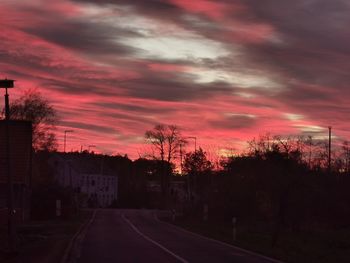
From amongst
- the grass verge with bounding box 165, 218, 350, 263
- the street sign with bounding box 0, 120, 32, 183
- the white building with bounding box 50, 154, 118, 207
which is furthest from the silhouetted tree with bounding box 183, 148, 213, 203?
the grass verge with bounding box 165, 218, 350, 263

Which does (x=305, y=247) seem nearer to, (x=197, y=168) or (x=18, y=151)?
(x=18, y=151)

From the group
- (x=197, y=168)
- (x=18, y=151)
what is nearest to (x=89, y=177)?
(x=197, y=168)

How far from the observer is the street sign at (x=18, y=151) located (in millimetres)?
43938

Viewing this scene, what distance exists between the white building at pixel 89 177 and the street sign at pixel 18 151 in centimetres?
6678

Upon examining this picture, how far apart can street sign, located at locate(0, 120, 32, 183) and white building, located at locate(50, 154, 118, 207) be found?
66.8 metres

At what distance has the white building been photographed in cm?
11881

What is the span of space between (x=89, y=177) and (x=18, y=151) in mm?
82381

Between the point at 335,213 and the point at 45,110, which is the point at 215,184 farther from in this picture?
the point at 45,110

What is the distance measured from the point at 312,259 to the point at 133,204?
298ft

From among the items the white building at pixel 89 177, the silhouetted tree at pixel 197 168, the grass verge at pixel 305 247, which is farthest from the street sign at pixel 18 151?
the white building at pixel 89 177

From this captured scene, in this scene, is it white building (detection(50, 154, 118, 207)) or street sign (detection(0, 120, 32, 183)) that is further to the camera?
white building (detection(50, 154, 118, 207))

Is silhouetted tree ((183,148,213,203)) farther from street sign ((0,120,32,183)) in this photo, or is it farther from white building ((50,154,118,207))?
street sign ((0,120,32,183))

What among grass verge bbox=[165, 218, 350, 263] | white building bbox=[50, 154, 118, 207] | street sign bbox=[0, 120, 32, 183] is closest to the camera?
grass verge bbox=[165, 218, 350, 263]

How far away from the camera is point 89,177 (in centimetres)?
12725
